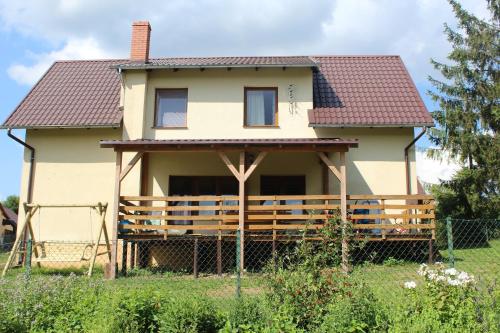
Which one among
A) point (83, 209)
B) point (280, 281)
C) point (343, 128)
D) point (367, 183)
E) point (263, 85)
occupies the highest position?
point (263, 85)

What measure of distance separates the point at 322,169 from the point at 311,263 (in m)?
8.93

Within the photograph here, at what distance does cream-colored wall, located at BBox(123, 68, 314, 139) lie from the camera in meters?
14.8

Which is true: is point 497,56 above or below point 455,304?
above

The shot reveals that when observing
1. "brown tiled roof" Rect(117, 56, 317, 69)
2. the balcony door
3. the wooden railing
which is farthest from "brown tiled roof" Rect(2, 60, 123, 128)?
the wooden railing

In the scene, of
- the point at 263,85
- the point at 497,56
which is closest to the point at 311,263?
the point at 263,85

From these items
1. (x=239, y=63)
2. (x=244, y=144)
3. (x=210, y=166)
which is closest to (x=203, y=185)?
(x=210, y=166)

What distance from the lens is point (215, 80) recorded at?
599 inches

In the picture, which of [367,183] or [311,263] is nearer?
[311,263]

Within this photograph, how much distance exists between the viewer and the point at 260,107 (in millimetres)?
15211

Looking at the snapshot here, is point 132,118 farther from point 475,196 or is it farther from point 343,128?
point 475,196

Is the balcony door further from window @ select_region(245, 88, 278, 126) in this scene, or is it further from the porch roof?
the porch roof

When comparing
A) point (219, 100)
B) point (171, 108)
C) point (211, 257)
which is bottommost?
point (211, 257)

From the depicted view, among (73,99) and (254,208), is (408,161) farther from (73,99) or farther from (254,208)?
(73,99)

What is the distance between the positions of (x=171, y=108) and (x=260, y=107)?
294cm
